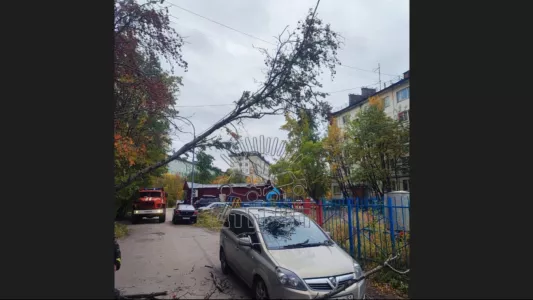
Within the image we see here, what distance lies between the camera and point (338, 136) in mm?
27625

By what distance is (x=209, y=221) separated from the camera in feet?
60.8

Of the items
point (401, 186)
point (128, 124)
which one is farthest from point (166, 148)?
point (401, 186)

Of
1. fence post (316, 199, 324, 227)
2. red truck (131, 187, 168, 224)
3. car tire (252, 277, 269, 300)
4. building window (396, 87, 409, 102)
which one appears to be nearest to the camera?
car tire (252, 277, 269, 300)

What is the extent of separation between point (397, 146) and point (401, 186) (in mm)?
3424

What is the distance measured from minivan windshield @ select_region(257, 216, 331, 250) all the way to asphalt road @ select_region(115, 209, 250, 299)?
1204 mm

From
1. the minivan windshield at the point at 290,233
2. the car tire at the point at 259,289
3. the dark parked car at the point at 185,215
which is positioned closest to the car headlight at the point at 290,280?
the car tire at the point at 259,289

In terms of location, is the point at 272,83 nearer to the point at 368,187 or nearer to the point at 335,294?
the point at 335,294

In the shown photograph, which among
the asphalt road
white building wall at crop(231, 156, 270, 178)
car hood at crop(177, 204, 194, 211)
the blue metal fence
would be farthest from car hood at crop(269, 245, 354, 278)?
car hood at crop(177, 204, 194, 211)

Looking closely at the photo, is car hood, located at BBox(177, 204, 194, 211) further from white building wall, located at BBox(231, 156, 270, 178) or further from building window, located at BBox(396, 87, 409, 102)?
building window, located at BBox(396, 87, 409, 102)

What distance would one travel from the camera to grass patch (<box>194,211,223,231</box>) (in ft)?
56.7

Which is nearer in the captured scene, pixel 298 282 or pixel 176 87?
pixel 298 282

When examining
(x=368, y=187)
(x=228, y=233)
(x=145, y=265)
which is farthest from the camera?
(x=368, y=187)

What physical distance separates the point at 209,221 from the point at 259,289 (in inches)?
557

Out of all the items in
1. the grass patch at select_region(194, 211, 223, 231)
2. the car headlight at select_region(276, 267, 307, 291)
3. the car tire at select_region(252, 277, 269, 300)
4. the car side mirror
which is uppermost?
the car side mirror
